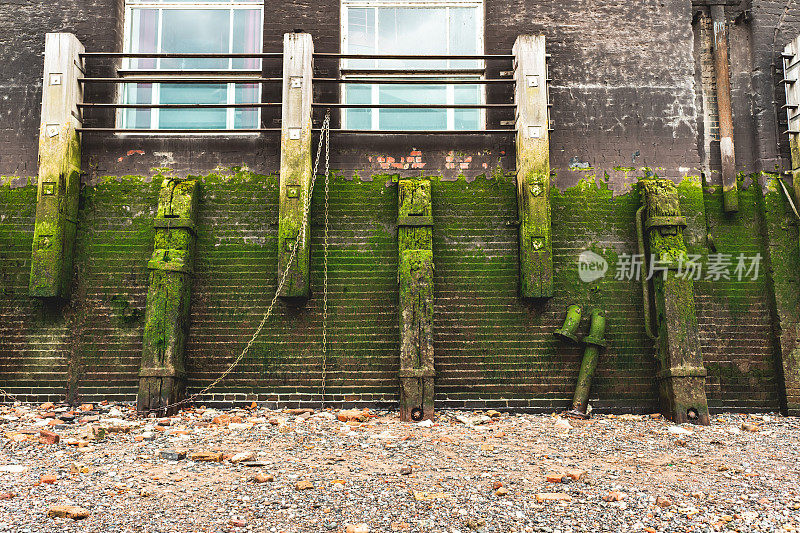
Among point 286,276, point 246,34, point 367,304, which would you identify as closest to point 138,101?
point 246,34

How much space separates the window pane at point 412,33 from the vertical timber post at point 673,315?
133 inches

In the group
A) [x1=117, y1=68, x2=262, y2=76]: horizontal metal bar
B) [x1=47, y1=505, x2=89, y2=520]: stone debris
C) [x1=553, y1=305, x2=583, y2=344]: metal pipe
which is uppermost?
[x1=117, y1=68, x2=262, y2=76]: horizontal metal bar

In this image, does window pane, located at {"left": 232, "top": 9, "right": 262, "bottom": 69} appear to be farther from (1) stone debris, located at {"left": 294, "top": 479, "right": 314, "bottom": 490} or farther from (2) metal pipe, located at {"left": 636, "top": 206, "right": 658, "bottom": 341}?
(1) stone debris, located at {"left": 294, "top": 479, "right": 314, "bottom": 490}

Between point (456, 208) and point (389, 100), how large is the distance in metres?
1.82

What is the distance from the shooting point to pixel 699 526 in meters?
4.29

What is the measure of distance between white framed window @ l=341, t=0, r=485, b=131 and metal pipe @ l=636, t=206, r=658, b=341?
7.65 ft

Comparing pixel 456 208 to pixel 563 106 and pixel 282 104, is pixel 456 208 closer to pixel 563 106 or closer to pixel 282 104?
pixel 563 106

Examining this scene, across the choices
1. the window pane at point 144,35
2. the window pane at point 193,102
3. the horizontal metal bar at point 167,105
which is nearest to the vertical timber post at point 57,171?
the horizontal metal bar at point 167,105

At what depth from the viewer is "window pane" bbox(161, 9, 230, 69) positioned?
8656 millimetres

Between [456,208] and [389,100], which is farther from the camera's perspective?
[389,100]

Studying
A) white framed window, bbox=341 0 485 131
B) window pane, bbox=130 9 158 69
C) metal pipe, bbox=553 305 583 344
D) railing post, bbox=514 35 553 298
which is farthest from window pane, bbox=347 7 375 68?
metal pipe, bbox=553 305 583 344

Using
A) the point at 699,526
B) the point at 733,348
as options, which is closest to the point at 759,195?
the point at 733,348

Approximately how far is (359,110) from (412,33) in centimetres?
137

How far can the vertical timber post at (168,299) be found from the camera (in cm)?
709
